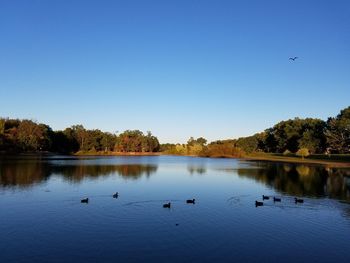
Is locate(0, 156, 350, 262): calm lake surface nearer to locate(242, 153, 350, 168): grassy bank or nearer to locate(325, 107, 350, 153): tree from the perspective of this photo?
locate(242, 153, 350, 168): grassy bank

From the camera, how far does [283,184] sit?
61625mm

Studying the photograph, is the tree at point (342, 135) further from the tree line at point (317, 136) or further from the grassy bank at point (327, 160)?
the grassy bank at point (327, 160)

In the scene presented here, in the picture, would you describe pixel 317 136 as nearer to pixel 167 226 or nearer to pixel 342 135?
pixel 342 135

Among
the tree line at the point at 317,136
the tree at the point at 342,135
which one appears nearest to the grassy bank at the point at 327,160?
the tree line at the point at 317,136

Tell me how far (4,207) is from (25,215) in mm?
4609

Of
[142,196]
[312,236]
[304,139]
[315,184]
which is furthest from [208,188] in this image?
[304,139]

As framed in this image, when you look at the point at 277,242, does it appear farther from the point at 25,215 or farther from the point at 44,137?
the point at 44,137


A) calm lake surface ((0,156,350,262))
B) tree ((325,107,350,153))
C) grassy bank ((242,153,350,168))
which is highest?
tree ((325,107,350,153))

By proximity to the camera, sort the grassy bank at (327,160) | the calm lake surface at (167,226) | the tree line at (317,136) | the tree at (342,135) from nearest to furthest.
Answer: the calm lake surface at (167,226) < the grassy bank at (327,160) < the tree at (342,135) < the tree line at (317,136)

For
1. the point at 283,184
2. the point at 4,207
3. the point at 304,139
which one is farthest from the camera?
the point at 304,139

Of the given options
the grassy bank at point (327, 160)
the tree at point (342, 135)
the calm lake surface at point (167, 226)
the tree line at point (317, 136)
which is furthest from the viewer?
the tree line at point (317, 136)

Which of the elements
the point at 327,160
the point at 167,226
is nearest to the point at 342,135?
the point at 327,160

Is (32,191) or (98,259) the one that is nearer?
(98,259)

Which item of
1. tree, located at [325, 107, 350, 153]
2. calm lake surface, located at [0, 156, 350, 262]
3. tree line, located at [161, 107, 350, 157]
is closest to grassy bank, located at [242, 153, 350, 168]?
tree line, located at [161, 107, 350, 157]
